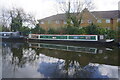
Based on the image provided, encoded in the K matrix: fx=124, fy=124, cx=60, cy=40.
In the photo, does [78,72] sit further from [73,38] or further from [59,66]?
[73,38]

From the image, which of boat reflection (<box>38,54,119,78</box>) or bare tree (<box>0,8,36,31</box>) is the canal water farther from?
bare tree (<box>0,8,36,31</box>)

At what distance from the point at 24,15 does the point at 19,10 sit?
1297mm

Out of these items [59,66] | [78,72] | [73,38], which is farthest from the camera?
[73,38]

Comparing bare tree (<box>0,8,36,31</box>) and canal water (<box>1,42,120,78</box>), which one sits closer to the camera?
canal water (<box>1,42,120,78</box>)

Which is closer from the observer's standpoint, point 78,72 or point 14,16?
point 78,72

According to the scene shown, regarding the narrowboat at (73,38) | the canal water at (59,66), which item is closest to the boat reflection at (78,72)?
the canal water at (59,66)

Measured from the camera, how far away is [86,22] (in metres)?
25.6

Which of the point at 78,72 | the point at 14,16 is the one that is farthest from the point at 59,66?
the point at 14,16

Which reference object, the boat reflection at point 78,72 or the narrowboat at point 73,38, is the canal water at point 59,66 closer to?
the boat reflection at point 78,72

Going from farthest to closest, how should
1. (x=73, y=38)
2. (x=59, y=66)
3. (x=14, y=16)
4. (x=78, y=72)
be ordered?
(x=14, y=16) → (x=73, y=38) → (x=59, y=66) → (x=78, y=72)

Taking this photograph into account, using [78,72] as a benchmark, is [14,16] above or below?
above

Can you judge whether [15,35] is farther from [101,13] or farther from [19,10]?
[101,13]

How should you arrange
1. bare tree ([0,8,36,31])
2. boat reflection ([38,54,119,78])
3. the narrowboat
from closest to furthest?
boat reflection ([38,54,119,78]) < the narrowboat < bare tree ([0,8,36,31])

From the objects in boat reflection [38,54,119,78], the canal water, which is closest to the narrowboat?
the canal water
